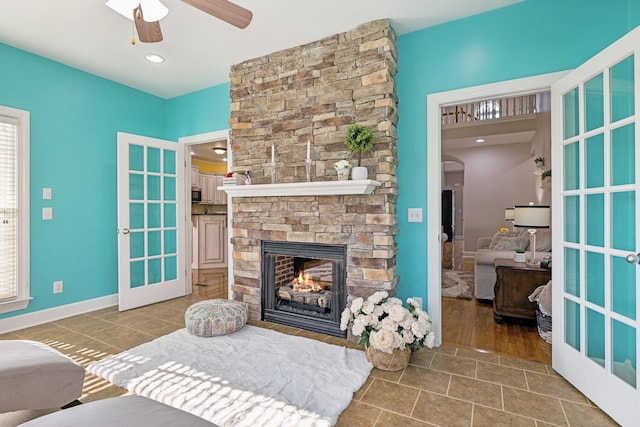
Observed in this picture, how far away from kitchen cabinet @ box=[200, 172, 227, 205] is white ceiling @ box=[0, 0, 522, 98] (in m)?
3.64

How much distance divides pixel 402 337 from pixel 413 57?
7.57ft

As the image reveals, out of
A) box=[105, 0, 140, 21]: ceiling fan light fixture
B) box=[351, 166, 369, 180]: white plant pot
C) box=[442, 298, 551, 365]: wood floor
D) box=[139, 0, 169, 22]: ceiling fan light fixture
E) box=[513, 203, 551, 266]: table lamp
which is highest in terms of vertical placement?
box=[105, 0, 140, 21]: ceiling fan light fixture

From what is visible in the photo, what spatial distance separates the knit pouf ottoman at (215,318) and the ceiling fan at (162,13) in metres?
2.17

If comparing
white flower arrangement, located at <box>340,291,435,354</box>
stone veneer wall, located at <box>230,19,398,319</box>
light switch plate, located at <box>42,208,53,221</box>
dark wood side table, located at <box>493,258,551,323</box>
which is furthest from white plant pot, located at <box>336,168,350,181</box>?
light switch plate, located at <box>42,208,53,221</box>

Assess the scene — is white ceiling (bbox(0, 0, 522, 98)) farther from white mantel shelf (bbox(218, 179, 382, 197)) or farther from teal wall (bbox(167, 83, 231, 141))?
white mantel shelf (bbox(218, 179, 382, 197))

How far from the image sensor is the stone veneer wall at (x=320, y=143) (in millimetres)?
2762

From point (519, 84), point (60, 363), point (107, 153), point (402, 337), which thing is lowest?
point (402, 337)

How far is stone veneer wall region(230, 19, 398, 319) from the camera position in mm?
2762

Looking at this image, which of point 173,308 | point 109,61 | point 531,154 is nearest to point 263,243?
point 173,308

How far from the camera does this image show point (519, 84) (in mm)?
2525

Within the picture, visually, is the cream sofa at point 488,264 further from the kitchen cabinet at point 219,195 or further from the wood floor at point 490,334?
the kitchen cabinet at point 219,195

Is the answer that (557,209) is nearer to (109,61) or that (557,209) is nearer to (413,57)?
(413,57)

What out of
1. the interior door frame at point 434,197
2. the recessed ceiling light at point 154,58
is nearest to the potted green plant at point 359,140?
the interior door frame at point 434,197

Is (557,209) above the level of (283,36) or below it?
below
